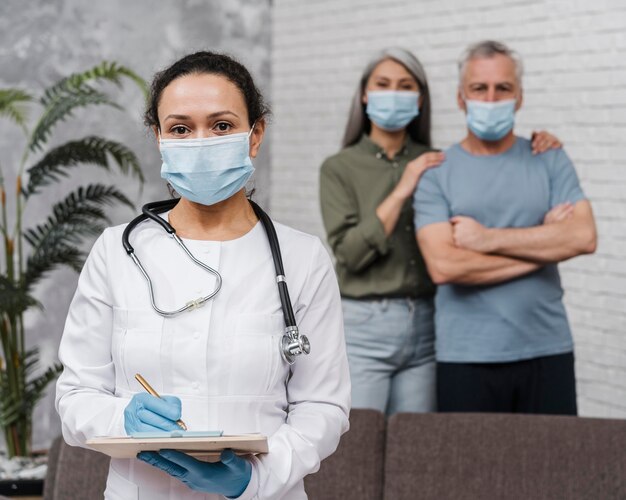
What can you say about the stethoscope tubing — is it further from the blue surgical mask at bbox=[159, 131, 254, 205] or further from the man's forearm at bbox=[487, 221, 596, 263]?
the man's forearm at bbox=[487, 221, 596, 263]

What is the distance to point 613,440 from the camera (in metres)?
2.39

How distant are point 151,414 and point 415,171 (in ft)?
5.80

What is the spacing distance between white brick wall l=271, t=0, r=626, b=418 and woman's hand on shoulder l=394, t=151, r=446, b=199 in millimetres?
1109

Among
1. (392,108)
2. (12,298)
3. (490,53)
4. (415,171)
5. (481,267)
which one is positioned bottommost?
(12,298)

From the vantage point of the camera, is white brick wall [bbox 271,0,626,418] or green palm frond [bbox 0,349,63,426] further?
white brick wall [bbox 271,0,626,418]

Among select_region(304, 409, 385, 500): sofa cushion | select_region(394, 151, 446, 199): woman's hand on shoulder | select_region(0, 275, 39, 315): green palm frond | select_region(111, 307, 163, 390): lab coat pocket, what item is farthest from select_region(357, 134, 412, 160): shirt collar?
select_region(111, 307, 163, 390): lab coat pocket

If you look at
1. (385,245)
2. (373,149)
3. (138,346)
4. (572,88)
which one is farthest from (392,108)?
(138,346)

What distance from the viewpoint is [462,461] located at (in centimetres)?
240

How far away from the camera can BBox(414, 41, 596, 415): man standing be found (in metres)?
2.86

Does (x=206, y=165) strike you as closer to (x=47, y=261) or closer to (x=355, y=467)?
(x=355, y=467)

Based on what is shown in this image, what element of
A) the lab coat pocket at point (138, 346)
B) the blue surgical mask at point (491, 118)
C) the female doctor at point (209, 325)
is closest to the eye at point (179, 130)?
the female doctor at point (209, 325)

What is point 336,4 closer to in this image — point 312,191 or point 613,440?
point 312,191

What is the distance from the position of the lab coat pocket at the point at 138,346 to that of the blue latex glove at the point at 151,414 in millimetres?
95

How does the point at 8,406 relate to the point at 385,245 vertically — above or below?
below
